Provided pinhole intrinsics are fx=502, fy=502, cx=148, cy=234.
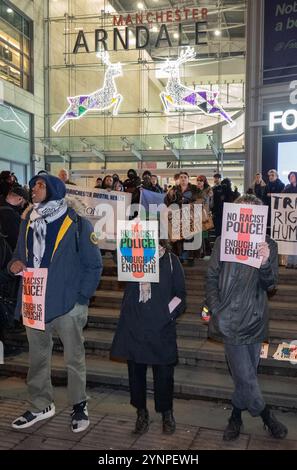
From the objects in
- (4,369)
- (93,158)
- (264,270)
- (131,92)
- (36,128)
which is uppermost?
(131,92)

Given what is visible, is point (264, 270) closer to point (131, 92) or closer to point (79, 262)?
point (79, 262)

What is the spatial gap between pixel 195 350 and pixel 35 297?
224cm

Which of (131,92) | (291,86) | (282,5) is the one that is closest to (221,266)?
(291,86)

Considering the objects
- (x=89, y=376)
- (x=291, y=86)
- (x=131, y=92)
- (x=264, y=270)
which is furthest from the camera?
(x=131, y=92)

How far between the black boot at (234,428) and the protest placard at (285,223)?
13.6 ft

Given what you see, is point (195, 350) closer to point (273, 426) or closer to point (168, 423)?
point (168, 423)

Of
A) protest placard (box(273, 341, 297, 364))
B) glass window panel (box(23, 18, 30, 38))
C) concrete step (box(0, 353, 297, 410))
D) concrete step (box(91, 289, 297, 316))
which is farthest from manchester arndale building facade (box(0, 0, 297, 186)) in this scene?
concrete step (box(0, 353, 297, 410))

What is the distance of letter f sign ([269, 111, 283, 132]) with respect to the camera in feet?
41.3

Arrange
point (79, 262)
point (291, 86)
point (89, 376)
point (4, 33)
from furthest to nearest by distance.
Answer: point (4, 33) < point (291, 86) < point (89, 376) < point (79, 262)

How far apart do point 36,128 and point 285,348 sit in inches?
624

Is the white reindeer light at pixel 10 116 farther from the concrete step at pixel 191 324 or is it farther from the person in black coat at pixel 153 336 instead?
the person in black coat at pixel 153 336

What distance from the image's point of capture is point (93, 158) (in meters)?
18.9

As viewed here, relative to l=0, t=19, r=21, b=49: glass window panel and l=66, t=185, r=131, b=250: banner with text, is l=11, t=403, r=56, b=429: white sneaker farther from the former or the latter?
l=0, t=19, r=21, b=49: glass window panel

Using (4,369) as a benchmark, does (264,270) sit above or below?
above
